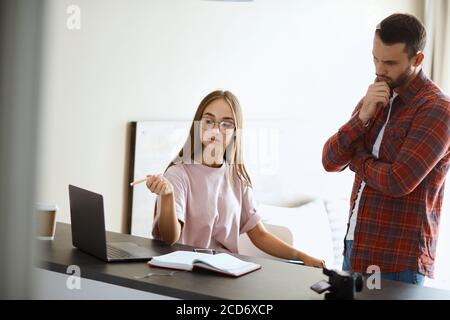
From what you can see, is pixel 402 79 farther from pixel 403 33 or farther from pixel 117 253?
pixel 117 253

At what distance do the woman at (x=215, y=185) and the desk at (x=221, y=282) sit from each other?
27 cm

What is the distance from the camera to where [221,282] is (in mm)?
1747

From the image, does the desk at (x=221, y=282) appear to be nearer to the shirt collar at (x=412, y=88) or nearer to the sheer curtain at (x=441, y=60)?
the shirt collar at (x=412, y=88)

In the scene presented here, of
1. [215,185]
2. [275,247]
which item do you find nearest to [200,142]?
[215,185]

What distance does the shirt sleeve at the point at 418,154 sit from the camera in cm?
194

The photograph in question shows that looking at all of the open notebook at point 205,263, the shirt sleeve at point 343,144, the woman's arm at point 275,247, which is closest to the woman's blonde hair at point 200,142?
the woman's arm at point 275,247

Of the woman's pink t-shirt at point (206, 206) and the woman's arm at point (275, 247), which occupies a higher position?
the woman's pink t-shirt at point (206, 206)

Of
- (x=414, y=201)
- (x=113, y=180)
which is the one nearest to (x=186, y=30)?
(x=113, y=180)

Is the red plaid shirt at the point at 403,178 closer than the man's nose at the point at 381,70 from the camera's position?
Yes

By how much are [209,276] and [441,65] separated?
3349 millimetres

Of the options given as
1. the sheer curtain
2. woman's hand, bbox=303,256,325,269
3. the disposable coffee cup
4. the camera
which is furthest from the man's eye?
the sheer curtain

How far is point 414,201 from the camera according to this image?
2023 mm

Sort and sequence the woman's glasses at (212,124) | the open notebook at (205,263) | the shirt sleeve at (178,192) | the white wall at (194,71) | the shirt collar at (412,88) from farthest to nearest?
the white wall at (194,71) → the woman's glasses at (212,124) → the shirt sleeve at (178,192) → the shirt collar at (412,88) → the open notebook at (205,263)

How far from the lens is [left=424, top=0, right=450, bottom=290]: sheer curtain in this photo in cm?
453
